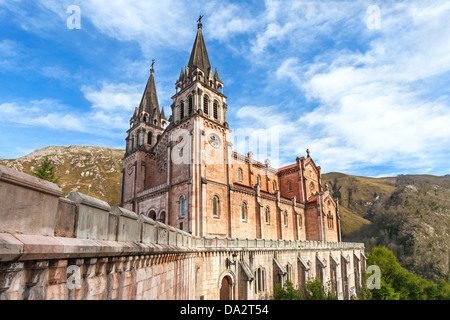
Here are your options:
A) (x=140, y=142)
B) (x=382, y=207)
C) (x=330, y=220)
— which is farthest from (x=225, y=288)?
(x=382, y=207)

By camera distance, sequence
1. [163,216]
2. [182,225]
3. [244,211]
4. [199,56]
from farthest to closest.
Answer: [199,56]
[244,211]
[163,216]
[182,225]

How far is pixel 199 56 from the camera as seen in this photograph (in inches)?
1439

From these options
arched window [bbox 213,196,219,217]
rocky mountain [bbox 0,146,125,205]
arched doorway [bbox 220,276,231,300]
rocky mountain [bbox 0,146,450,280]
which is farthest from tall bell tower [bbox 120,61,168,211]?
Result: rocky mountain [bbox 0,146,125,205]

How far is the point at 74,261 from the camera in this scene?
4570mm

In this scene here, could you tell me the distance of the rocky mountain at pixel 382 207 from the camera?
7125 cm

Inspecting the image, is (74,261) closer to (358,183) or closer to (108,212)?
(108,212)

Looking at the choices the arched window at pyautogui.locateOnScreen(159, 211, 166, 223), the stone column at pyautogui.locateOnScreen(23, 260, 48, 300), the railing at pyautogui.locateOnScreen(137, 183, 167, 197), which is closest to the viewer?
the stone column at pyautogui.locateOnScreen(23, 260, 48, 300)

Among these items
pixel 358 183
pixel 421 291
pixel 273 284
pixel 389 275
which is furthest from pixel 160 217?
pixel 358 183

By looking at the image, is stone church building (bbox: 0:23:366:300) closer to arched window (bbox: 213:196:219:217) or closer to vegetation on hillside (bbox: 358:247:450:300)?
arched window (bbox: 213:196:219:217)

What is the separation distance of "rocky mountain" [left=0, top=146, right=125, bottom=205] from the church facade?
66.2m

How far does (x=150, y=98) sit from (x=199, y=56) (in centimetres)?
1168

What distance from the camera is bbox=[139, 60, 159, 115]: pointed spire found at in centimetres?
4253

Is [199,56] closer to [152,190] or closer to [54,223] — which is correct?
[152,190]

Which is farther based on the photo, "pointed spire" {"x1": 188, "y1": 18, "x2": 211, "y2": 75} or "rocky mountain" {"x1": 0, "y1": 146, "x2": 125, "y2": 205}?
"rocky mountain" {"x1": 0, "y1": 146, "x2": 125, "y2": 205}
